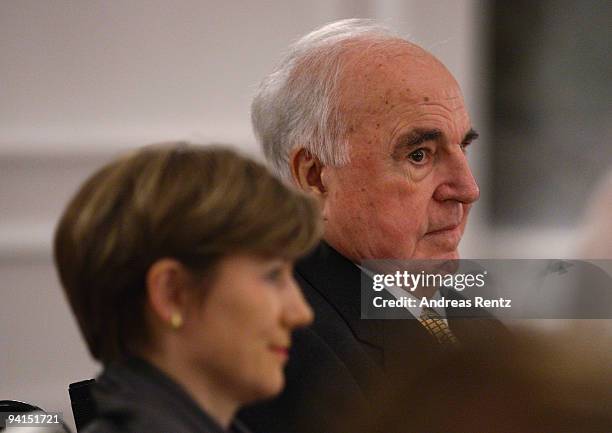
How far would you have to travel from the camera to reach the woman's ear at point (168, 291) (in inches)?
30.9

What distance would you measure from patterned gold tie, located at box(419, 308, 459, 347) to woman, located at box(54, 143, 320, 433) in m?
0.69

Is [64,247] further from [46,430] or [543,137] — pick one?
[543,137]

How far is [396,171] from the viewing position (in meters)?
1.64

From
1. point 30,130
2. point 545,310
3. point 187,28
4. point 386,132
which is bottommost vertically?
point 545,310

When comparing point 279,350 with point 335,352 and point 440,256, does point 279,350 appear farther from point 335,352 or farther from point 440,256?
point 440,256

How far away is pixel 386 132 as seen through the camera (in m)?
1.63

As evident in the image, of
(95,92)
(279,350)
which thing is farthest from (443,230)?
(95,92)

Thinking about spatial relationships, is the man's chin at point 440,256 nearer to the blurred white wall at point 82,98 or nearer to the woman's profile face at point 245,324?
the woman's profile face at point 245,324

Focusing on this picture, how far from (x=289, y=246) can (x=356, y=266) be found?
2.59 feet

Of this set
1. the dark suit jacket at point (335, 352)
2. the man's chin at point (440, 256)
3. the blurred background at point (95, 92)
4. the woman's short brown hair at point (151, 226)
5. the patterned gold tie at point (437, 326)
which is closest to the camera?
the woman's short brown hair at point (151, 226)

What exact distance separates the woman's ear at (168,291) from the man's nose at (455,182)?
2.91 ft

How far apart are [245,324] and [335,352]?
640 mm

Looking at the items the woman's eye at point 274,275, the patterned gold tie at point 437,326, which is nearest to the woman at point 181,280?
the woman's eye at point 274,275

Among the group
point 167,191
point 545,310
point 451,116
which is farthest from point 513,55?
point 167,191
